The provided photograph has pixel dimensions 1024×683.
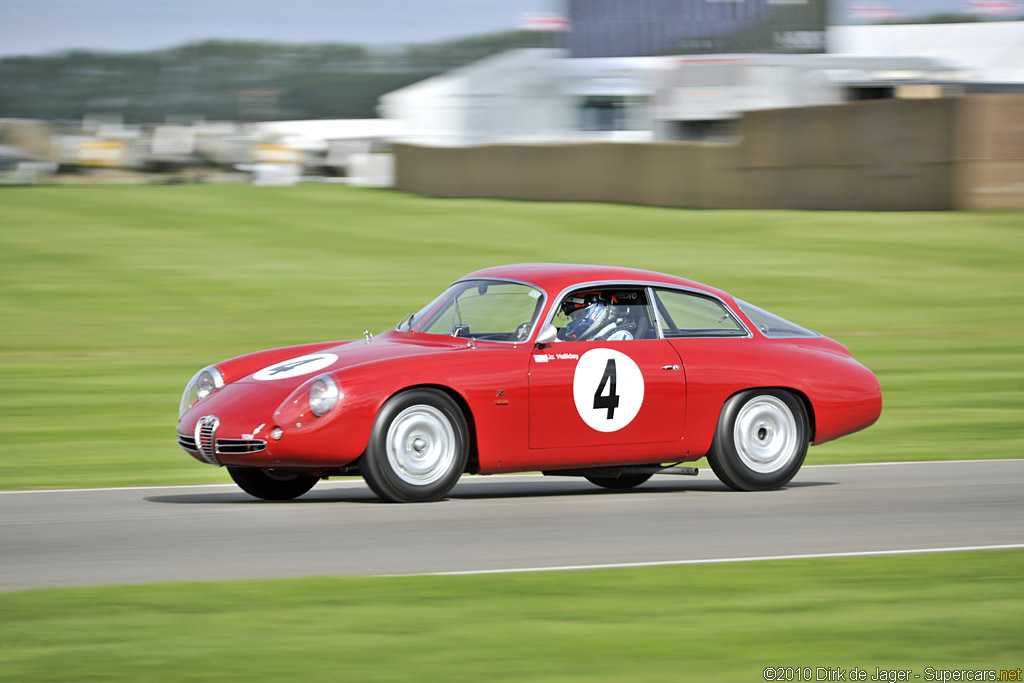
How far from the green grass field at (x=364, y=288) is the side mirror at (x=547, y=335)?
284cm

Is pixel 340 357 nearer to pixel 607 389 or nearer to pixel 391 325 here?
pixel 607 389

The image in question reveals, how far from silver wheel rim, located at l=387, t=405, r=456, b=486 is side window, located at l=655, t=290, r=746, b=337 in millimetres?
1685

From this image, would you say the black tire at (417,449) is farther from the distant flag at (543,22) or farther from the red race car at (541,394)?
the distant flag at (543,22)

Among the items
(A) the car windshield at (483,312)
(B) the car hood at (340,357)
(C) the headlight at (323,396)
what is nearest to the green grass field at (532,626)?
(C) the headlight at (323,396)

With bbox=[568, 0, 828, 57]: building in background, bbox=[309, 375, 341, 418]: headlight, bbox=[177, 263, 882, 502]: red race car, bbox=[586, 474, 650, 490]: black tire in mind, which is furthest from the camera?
bbox=[568, 0, 828, 57]: building in background

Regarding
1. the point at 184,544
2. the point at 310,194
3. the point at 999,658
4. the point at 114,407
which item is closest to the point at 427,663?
the point at 999,658

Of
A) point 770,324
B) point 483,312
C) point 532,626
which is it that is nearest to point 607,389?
point 483,312

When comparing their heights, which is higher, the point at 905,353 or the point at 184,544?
the point at 184,544

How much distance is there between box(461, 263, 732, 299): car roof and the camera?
28.6 feet

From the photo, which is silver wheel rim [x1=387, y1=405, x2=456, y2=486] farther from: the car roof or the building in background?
the building in background

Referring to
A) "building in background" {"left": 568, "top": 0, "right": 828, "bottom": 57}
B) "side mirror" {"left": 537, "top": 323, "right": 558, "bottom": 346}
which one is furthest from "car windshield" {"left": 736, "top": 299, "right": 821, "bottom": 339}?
"building in background" {"left": 568, "top": 0, "right": 828, "bottom": 57}

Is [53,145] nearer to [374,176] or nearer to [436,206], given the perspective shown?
[374,176]

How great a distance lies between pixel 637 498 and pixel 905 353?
28.4ft

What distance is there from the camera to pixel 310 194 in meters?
38.4
